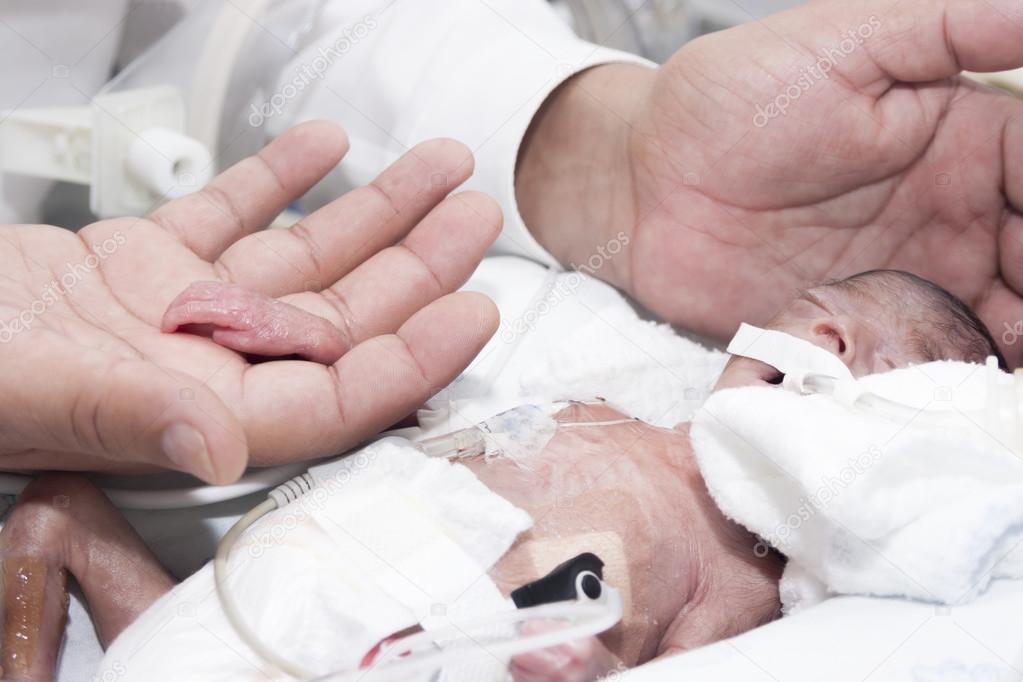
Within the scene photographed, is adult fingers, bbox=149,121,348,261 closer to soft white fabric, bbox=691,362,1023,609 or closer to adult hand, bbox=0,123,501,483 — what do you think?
adult hand, bbox=0,123,501,483

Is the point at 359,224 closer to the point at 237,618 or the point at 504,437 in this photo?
the point at 504,437

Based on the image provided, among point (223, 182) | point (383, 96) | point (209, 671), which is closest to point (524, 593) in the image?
point (209, 671)

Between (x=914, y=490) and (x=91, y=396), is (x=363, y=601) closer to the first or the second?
(x=91, y=396)

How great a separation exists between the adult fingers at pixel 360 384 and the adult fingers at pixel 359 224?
0.25 metres

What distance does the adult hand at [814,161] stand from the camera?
1144mm

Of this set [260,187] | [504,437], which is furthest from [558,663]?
[260,187]

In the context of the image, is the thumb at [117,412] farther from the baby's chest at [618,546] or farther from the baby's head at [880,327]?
the baby's head at [880,327]

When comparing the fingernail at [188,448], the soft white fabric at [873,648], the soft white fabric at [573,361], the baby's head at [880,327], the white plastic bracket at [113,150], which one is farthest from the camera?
the white plastic bracket at [113,150]

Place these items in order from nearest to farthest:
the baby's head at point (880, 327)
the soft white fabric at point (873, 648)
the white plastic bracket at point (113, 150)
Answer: the soft white fabric at point (873, 648) → the baby's head at point (880, 327) → the white plastic bracket at point (113, 150)

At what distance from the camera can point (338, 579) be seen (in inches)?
30.5

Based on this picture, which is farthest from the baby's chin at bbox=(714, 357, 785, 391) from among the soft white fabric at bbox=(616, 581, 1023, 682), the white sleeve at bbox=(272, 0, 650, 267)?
the white sleeve at bbox=(272, 0, 650, 267)

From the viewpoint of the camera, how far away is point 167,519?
975mm

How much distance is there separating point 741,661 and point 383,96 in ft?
3.44

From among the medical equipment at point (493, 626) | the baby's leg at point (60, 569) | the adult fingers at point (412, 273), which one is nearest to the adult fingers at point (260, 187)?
the adult fingers at point (412, 273)
